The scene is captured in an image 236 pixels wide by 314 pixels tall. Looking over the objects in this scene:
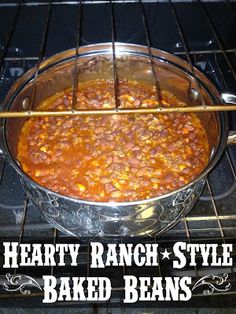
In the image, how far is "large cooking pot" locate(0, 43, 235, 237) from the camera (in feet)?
3.63

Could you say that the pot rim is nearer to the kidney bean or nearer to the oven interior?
the oven interior

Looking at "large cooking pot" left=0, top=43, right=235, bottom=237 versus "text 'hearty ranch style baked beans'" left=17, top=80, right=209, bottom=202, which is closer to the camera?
"large cooking pot" left=0, top=43, right=235, bottom=237

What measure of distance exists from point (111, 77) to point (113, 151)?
43 centimetres

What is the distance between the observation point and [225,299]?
140cm

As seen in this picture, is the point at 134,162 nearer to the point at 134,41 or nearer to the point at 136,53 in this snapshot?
the point at 136,53

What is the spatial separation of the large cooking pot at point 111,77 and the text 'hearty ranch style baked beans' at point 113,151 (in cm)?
7

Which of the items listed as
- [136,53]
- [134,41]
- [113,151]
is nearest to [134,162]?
[113,151]

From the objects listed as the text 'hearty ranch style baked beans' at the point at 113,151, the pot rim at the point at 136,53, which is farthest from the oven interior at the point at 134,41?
the text 'hearty ranch style baked beans' at the point at 113,151

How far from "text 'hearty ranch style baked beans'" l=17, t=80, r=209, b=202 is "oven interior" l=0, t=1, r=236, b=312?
0.69ft

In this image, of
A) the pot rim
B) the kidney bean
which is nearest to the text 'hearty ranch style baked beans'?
the kidney bean

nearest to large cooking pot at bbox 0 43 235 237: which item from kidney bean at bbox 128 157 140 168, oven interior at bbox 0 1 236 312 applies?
oven interior at bbox 0 1 236 312

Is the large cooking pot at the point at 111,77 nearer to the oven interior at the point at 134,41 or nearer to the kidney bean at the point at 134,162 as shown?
the oven interior at the point at 134,41

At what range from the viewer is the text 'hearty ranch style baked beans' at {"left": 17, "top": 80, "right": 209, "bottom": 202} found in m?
1.31

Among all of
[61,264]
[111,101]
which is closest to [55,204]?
[61,264]
